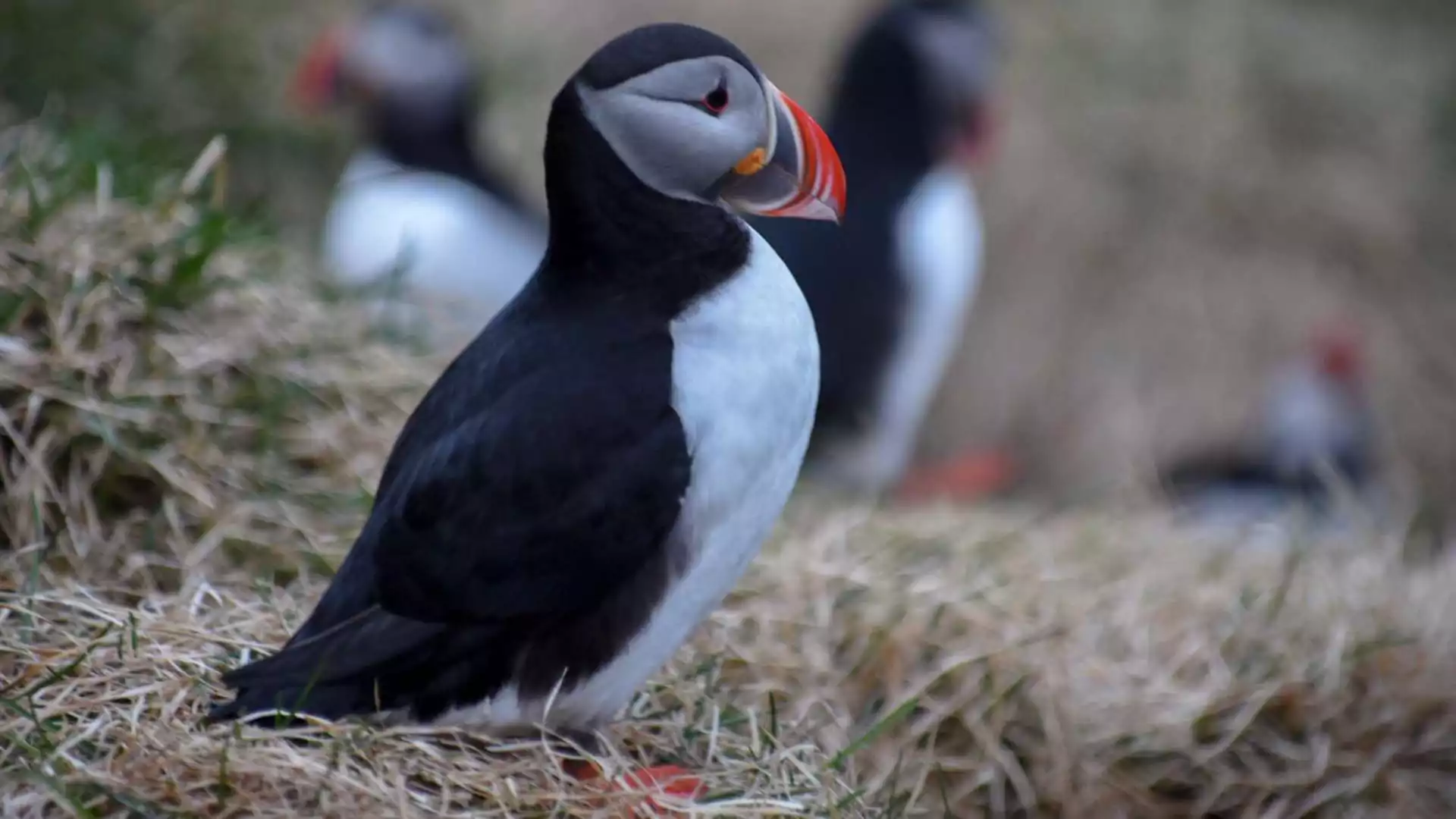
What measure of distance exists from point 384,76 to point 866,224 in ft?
5.64

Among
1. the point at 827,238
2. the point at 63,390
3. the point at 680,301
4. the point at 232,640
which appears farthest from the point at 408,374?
the point at 827,238

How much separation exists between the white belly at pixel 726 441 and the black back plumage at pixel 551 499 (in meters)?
0.02

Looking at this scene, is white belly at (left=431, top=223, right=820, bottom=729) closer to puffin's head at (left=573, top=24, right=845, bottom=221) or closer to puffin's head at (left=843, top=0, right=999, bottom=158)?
puffin's head at (left=573, top=24, right=845, bottom=221)

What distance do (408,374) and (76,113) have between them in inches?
79.0

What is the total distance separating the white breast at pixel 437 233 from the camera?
4.89 m

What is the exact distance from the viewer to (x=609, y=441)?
6.42 feet

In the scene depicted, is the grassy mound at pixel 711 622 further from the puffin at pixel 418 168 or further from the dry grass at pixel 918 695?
the puffin at pixel 418 168

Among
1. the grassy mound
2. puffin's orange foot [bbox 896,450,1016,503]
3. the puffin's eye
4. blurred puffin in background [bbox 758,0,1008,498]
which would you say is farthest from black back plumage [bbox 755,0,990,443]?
the puffin's eye

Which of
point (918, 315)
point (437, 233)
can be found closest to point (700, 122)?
point (437, 233)

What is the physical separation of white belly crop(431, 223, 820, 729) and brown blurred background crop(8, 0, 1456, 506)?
3.54 m

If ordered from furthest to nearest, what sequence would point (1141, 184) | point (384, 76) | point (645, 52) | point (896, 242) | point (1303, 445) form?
1. point (1141, 184)
2. point (1303, 445)
3. point (384, 76)
4. point (896, 242)
5. point (645, 52)

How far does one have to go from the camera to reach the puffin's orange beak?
5.50 metres

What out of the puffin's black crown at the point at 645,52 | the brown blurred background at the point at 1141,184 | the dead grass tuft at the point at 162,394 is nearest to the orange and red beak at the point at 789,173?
the puffin's black crown at the point at 645,52

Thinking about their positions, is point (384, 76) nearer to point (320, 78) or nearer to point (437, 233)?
point (320, 78)
